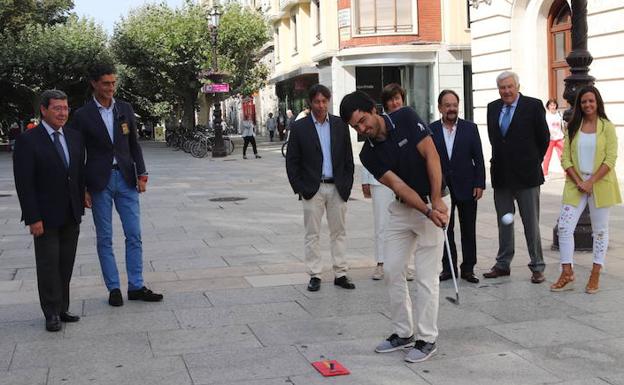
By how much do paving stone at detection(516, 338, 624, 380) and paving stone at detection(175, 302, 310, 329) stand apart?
188 cm

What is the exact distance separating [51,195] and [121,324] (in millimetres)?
1119

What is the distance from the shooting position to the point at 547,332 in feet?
17.5

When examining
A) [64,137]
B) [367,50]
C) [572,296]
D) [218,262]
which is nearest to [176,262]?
[218,262]

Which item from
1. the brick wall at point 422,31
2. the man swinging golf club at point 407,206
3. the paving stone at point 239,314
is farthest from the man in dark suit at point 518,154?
the brick wall at point 422,31

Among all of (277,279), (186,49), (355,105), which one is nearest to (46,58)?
(186,49)

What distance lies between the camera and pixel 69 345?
5.34 m

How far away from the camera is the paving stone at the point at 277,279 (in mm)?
7184

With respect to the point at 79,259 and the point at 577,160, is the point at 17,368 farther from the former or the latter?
the point at 577,160

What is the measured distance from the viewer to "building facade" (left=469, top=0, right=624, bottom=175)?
609 inches

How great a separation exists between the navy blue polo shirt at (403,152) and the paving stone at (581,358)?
1246 millimetres

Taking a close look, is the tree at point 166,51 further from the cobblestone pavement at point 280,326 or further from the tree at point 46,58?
the cobblestone pavement at point 280,326

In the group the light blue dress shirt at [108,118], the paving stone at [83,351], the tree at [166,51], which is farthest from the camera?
the tree at [166,51]

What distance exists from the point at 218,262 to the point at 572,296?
376 cm

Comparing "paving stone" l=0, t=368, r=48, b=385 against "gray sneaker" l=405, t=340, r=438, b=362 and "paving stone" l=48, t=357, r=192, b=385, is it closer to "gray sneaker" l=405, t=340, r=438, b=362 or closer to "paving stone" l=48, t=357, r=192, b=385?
"paving stone" l=48, t=357, r=192, b=385
